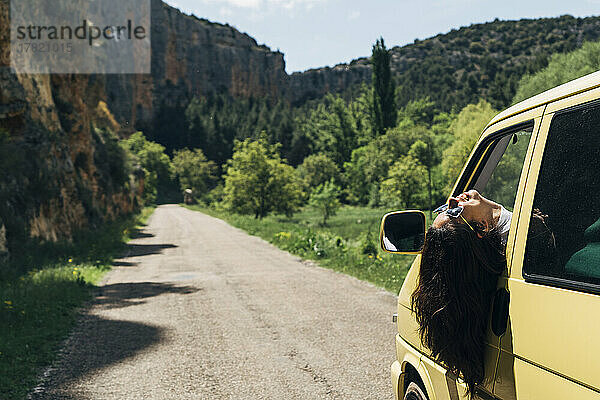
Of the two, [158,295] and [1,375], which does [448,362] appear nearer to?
[1,375]

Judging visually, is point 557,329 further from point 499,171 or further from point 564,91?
point 499,171

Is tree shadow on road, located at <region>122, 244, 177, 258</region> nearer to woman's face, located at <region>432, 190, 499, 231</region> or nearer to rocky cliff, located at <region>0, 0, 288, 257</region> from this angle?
rocky cliff, located at <region>0, 0, 288, 257</region>

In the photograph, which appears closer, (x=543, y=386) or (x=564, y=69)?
(x=543, y=386)

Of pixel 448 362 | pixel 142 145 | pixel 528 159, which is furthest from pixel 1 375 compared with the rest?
pixel 142 145

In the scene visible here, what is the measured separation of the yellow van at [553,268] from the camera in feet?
5.77

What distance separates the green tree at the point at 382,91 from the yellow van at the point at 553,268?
222 feet

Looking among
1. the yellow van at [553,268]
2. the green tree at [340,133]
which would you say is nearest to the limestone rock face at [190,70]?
the green tree at [340,133]

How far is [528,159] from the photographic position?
221 cm

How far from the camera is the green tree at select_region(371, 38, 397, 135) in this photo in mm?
68088

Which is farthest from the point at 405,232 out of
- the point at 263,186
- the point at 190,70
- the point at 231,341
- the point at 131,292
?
the point at 190,70

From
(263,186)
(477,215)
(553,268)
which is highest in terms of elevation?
(477,215)

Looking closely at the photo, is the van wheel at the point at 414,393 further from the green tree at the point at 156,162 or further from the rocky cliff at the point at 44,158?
the green tree at the point at 156,162

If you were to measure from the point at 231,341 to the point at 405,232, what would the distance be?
16.0 ft

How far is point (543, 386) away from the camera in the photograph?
1915mm
